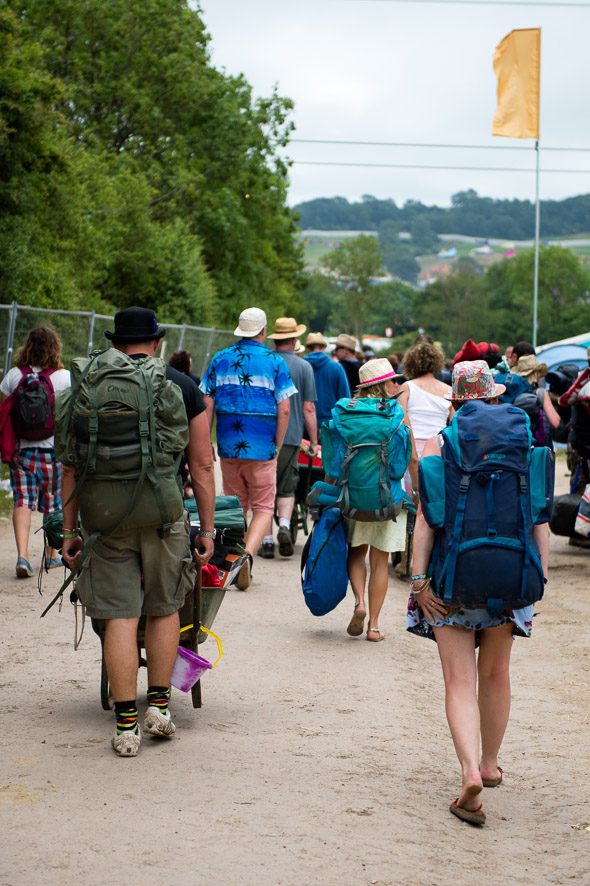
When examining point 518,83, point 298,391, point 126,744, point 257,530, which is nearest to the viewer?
point 126,744

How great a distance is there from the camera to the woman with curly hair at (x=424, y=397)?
29.2ft

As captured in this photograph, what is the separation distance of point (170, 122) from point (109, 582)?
3267 centimetres

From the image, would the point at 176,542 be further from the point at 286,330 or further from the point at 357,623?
the point at 286,330

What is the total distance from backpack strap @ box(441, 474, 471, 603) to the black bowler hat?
1.56 meters

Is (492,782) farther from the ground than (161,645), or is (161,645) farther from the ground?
(161,645)

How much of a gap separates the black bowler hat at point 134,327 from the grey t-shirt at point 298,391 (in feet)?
17.7

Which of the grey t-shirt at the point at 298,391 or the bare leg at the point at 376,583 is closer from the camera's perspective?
the bare leg at the point at 376,583

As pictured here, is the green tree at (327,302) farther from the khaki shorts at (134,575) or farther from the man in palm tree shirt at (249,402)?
the khaki shorts at (134,575)

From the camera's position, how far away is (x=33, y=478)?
891 centimetres

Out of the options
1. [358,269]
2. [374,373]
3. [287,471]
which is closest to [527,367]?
[287,471]

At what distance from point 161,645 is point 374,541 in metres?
2.67

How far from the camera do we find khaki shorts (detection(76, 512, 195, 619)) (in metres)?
4.77

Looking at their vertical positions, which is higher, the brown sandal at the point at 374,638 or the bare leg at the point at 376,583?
the bare leg at the point at 376,583

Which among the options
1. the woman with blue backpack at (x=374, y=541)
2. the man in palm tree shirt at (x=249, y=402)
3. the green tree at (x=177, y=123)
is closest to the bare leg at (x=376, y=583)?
the woman with blue backpack at (x=374, y=541)
